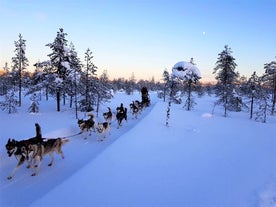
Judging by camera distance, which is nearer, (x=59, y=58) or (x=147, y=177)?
(x=147, y=177)

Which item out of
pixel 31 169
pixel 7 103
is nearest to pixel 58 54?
pixel 7 103

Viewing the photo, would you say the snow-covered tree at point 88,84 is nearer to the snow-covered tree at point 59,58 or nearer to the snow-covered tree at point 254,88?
the snow-covered tree at point 59,58

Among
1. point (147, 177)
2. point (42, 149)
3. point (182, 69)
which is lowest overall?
point (147, 177)

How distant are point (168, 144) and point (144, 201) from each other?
23.2 ft

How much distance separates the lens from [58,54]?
32594 mm

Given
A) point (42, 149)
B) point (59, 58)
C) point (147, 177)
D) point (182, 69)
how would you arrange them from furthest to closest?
1. point (59, 58)
2. point (182, 69)
3. point (42, 149)
4. point (147, 177)

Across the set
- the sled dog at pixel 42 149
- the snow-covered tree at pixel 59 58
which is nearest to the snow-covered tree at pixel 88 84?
the snow-covered tree at pixel 59 58

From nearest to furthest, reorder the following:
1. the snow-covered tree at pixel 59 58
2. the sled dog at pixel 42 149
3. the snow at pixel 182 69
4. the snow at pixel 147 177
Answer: the snow at pixel 147 177
the sled dog at pixel 42 149
the snow at pixel 182 69
the snow-covered tree at pixel 59 58

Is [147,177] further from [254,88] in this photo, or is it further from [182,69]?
[254,88]

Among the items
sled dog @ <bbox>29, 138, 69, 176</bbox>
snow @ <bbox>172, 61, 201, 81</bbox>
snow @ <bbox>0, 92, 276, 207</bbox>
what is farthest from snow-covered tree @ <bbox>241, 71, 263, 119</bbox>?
sled dog @ <bbox>29, 138, 69, 176</bbox>

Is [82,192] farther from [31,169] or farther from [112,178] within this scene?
[31,169]

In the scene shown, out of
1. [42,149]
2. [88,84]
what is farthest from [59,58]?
[42,149]

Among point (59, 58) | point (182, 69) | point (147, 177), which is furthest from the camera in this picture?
point (59, 58)

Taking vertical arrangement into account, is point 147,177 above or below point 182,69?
below
